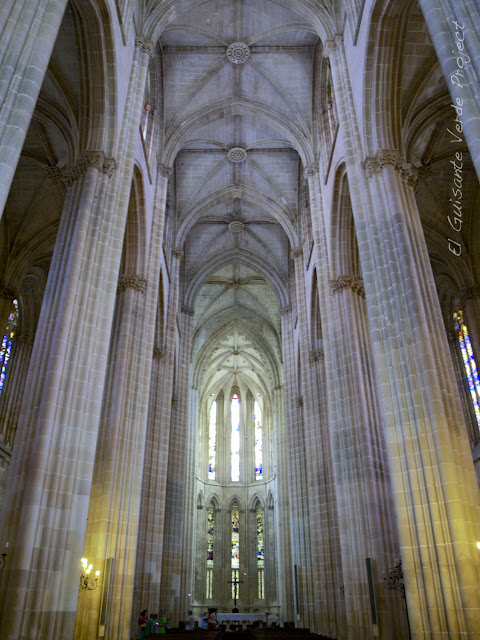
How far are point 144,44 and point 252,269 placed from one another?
16.4 meters

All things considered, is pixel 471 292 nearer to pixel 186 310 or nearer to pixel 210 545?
pixel 186 310

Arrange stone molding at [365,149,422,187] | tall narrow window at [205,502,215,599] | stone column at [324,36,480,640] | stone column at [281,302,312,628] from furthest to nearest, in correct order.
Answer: tall narrow window at [205,502,215,599], stone column at [281,302,312,628], stone molding at [365,149,422,187], stone column at [324,36,480,640]

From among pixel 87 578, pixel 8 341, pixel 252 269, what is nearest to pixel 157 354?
pixel 8 341

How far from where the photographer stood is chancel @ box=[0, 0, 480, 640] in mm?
8727

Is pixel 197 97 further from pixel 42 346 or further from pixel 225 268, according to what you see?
pixel 42 346

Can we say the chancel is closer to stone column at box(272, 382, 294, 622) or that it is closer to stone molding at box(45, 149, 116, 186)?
stone molding at box(45, 149, 116, 186)

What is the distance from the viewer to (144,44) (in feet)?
51.4

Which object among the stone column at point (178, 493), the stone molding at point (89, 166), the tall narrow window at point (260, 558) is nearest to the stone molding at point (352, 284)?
the stone molding at point (89, 166)

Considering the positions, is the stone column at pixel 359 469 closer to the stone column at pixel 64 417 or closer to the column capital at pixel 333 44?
the column capital at pixel 333 44

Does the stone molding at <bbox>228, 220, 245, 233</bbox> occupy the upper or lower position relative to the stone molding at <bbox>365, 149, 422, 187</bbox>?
upper

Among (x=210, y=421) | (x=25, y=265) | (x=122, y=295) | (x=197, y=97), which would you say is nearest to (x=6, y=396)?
(x=25, y=265)

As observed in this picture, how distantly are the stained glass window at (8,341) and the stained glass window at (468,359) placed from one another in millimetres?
17148

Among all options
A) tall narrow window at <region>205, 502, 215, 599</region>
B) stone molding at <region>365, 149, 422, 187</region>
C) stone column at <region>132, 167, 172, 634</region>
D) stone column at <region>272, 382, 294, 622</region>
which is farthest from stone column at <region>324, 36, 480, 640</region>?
tall narrow window at <region>205, 502, 215, 599</region>

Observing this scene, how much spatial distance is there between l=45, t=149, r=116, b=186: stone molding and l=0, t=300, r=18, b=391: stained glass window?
35.2ft
